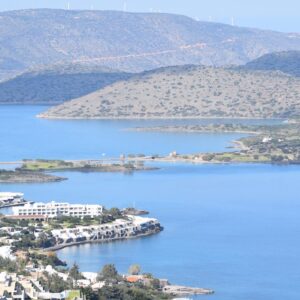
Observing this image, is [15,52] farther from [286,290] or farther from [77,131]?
[286,290]

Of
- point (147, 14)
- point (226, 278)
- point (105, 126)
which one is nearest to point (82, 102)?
point (105, 126)

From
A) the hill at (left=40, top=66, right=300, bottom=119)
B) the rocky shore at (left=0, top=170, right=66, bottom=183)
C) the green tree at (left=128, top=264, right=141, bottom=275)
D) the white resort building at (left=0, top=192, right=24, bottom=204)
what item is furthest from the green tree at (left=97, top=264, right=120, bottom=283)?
the hill at (left=40, top=66, right=300, bottom=119)

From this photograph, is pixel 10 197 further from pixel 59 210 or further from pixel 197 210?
pixel 197 210

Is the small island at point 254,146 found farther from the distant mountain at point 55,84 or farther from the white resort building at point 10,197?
the distant mountain at point 55,84

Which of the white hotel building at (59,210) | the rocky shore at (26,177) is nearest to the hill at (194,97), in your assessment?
the rocky shore at (26,177)

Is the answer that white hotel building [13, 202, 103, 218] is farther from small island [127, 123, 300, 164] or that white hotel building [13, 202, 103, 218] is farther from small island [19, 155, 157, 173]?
small island [127, 123, 300, 164]
